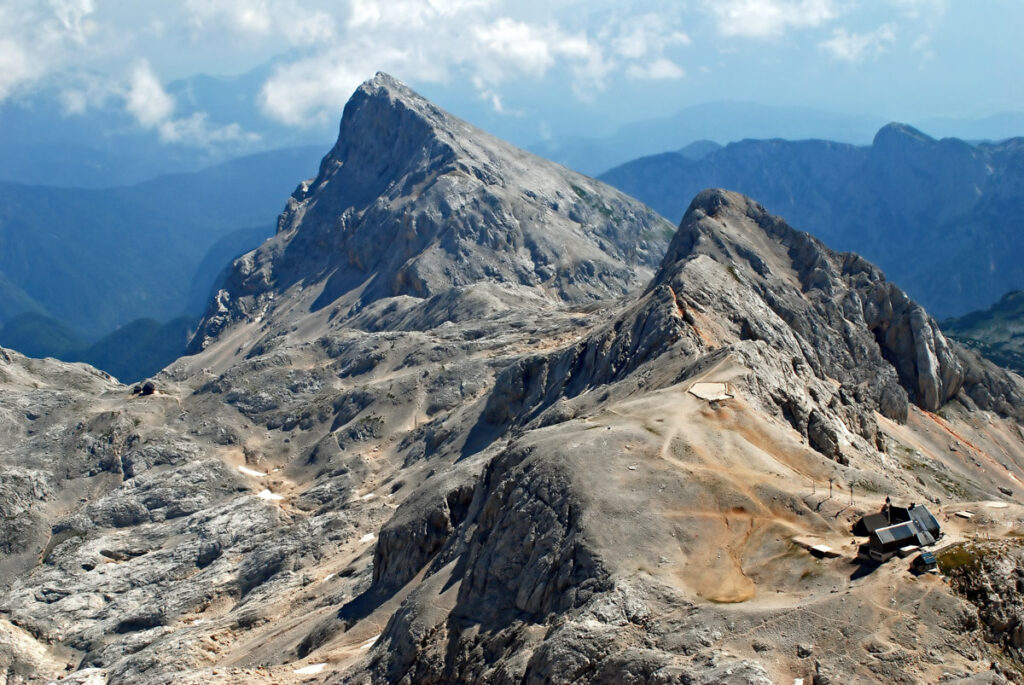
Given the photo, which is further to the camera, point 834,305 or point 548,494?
point 834,305

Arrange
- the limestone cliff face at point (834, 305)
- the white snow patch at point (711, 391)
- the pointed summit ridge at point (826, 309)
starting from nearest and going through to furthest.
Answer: the white snow patch at point (711, 391)
the pointed summit ridge at point (826, 309)
the limestone cliff face at point (834, 305)

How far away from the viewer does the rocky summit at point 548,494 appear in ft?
105

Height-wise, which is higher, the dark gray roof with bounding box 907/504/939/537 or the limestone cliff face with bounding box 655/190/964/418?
the limestone cliff face with bounding box 655/190/964/418

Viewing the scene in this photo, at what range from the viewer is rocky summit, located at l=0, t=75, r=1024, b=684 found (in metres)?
31.9

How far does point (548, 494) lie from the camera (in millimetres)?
41656

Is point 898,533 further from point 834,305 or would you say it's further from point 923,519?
point 834,305

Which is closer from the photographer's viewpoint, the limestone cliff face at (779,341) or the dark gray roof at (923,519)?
the dark gray roof at (923,519)

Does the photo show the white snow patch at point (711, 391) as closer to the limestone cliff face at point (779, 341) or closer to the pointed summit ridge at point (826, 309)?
the limestone cliff face at point (779, 341)

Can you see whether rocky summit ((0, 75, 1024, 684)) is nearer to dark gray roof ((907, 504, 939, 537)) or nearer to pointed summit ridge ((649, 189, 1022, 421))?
pointed summit ridge ((649, 189, 1022, 421))

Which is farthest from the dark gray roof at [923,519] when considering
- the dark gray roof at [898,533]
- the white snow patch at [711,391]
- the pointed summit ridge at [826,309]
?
the pointed summit ridge at [826,309]

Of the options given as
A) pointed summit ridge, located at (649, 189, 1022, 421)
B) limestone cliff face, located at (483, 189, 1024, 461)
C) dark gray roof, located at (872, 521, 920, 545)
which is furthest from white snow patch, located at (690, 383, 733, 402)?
pointed summit ridge, located at (649, 189, 1022, 421)

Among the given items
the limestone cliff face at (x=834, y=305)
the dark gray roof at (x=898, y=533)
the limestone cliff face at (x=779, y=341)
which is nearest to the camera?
the dark gray roof at (x=898, y=533)

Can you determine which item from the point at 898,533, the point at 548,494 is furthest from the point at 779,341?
the point at 898,533

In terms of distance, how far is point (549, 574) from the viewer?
37.8 meters
